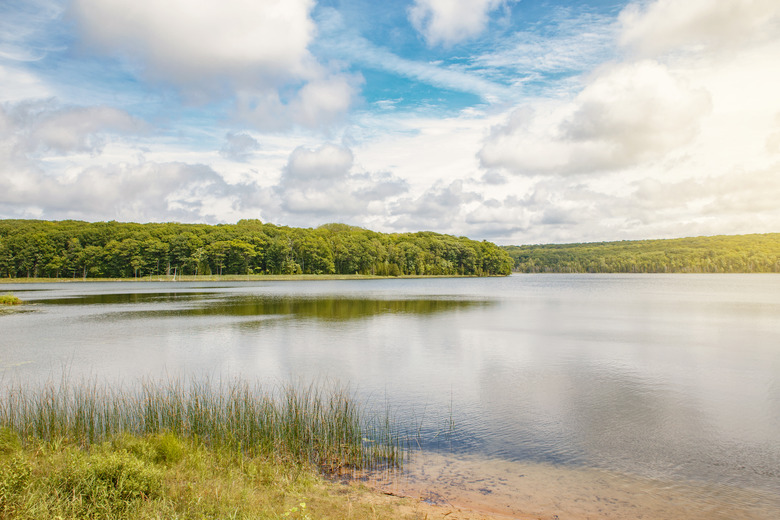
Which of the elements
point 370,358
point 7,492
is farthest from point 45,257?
point 7,492

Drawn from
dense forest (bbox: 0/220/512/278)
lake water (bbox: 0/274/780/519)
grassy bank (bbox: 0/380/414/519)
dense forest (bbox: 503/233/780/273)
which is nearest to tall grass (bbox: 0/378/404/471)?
grassy bank (bbox: 0/380/414/519)

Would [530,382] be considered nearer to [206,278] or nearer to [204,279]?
[206,278]

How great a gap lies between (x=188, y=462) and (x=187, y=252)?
11915 cm

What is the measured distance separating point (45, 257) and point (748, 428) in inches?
5207

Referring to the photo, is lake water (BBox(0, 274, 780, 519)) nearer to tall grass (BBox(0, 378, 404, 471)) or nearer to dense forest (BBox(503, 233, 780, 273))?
tall grass (BBox(0, 378, 404, 471))

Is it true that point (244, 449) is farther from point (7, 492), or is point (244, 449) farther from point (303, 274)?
point (303, 274)

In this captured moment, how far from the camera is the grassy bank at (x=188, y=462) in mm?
5305

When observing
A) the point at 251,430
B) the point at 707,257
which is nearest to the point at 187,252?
the point at 251,430

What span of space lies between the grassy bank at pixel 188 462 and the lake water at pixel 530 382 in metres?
1.16

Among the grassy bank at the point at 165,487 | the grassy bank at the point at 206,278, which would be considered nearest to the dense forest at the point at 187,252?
the grassy bank at the point at 206,278

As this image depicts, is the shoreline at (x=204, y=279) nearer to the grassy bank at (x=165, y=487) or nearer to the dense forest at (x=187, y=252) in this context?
the dense forest at (x=187, y=252)

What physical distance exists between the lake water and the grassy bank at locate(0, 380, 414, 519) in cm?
116

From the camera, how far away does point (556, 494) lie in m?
7.27

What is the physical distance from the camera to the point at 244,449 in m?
8.30
